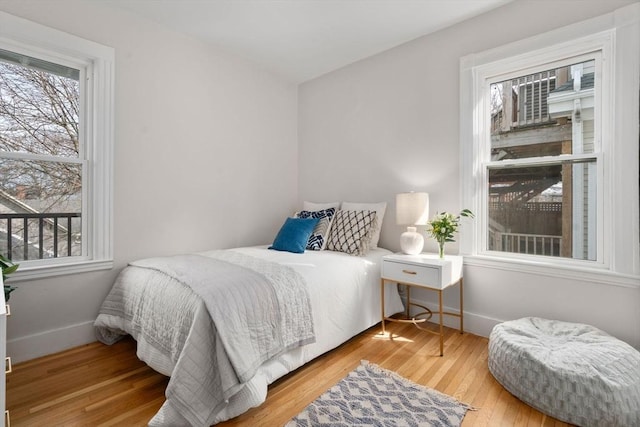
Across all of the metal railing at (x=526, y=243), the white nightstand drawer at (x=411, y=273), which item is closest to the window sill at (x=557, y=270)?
the metal railing at (x=526, y=243)

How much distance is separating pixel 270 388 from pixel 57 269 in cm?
173

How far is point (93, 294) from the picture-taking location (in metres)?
2.38

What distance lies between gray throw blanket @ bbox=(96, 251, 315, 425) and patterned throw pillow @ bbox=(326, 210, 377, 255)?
81 centimetres

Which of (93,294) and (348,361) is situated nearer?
(348,361)

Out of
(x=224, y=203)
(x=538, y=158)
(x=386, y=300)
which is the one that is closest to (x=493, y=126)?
(x=538, y=158)

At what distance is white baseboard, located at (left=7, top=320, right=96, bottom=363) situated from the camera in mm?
2069

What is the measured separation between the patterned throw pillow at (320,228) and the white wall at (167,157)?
723 millimetres

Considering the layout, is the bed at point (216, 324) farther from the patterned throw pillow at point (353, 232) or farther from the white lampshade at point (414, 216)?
the white lampshade at point (414, 216)

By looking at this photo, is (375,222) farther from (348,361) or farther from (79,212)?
(79,212)

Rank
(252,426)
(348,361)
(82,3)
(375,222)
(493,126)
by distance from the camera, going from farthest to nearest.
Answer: (375,222) < (493,126) < (82,3) < (348,361) < (252,426)

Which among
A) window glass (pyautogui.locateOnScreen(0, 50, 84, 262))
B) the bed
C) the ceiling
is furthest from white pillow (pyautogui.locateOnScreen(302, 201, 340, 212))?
window glass (pyautogui.locateOnScreen(0, 50, 84, 262))

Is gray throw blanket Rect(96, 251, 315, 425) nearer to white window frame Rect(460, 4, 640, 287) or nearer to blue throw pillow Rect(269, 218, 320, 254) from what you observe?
blue throw pillow Rect(269, 218, 320, 254)

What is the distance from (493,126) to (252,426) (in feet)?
8.79

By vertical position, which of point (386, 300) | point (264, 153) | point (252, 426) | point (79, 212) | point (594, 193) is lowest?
point (252, 426)
